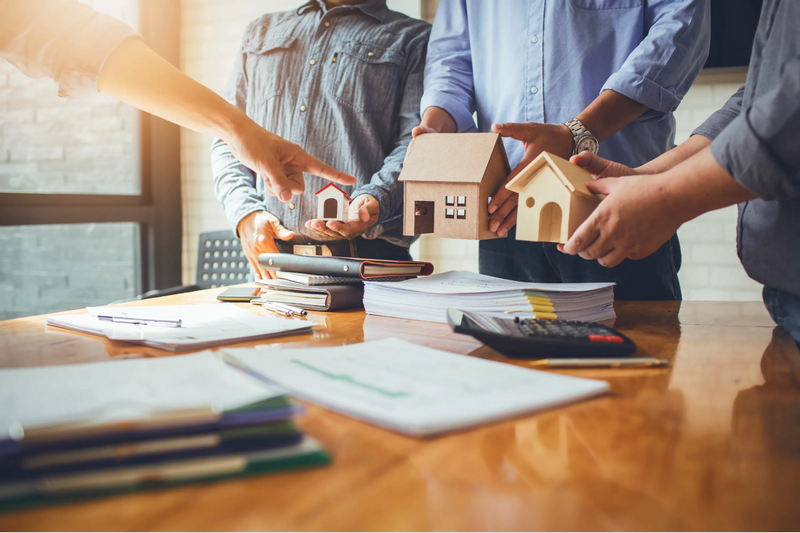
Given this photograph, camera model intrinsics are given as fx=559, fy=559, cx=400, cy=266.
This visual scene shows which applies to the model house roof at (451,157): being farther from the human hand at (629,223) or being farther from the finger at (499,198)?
the human hand at (629,223)

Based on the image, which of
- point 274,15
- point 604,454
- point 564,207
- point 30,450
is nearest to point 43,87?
point 274,15

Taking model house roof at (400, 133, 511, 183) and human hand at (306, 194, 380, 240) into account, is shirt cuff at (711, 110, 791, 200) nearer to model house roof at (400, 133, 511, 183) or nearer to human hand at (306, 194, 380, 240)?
model house roof at (400, 133, 511, 183)

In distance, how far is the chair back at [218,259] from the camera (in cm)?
263

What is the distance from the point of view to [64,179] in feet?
8.98

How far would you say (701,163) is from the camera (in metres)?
0.71

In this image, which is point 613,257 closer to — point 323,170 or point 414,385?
point 414,385

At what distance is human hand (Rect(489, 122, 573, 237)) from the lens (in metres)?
1.14

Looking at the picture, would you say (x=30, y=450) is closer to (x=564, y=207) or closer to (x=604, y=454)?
(x=604, y=454)

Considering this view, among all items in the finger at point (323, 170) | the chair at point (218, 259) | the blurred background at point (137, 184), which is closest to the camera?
the finger at point (323, 170)

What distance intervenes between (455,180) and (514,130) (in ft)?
0.52

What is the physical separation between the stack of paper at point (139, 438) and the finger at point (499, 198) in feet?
2.62

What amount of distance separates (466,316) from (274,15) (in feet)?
5.41

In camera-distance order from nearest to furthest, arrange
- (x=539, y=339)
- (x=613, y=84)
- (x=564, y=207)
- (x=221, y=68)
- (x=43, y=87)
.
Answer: (x=539, y=339) → (x=564, y=207) → (x=613, y=84) → (x=43, y=87) → (x=221, y=68)

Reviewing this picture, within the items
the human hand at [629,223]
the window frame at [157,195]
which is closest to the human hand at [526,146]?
the human hand at [629,223]
